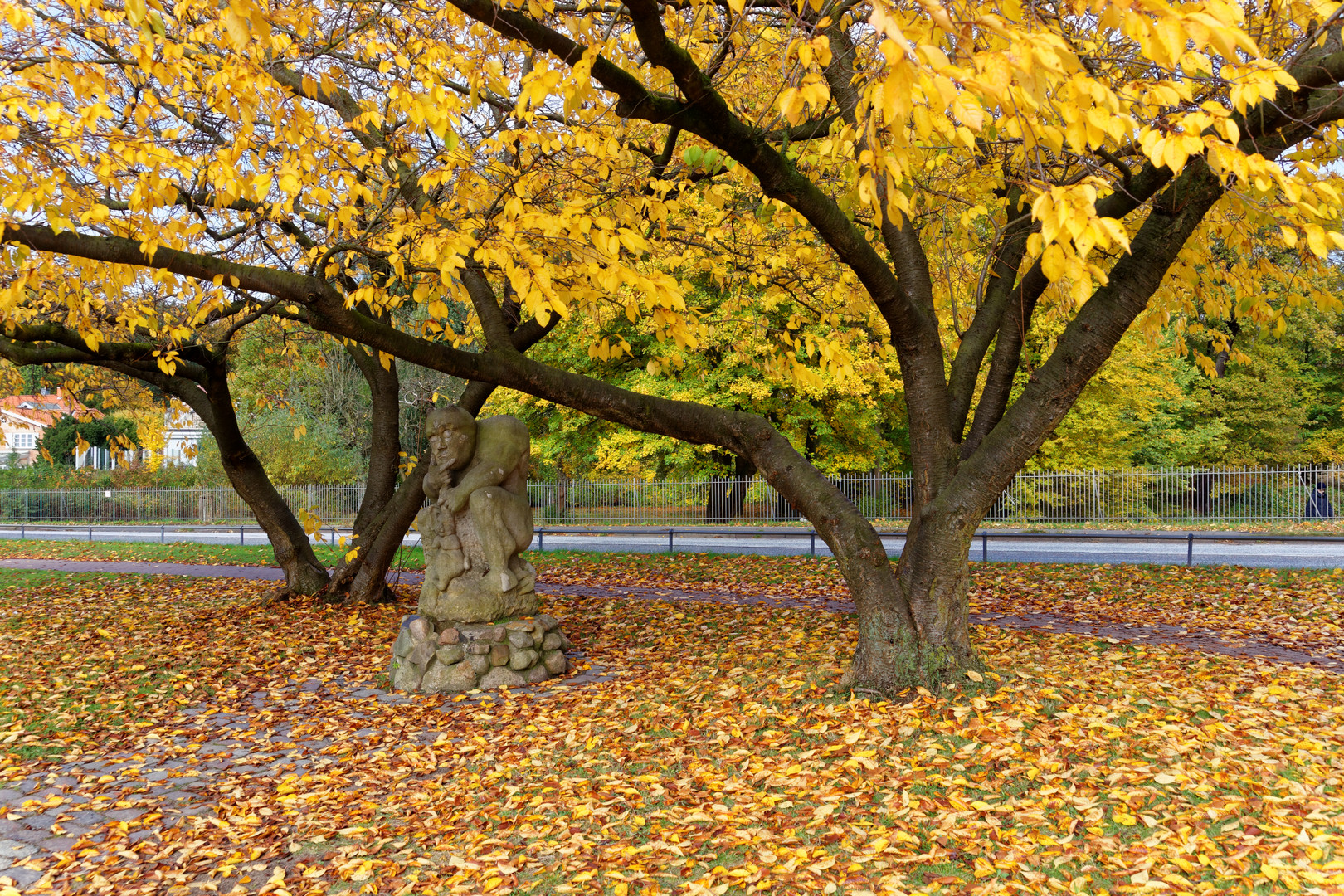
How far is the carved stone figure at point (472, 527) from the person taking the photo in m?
7.62

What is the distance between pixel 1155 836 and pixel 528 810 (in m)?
3.27

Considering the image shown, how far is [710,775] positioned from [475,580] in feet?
11.2

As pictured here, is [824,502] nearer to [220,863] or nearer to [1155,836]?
[1155,836]

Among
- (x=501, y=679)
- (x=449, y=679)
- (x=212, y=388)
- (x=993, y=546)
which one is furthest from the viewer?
(x=993, y=546)

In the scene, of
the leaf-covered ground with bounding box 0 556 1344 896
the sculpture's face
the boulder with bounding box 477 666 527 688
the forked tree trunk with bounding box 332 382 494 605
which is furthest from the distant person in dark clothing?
the sculpture's face

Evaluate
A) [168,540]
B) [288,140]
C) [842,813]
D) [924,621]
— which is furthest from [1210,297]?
[168,540]

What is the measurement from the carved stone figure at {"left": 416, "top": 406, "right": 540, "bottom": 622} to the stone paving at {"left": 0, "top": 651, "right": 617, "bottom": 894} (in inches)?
33.3

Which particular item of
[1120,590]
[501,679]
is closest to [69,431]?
[501,679]

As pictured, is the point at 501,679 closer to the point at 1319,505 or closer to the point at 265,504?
the point at 265,504

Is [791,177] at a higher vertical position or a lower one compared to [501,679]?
higher

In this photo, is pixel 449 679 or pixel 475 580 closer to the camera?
pixel 449 679

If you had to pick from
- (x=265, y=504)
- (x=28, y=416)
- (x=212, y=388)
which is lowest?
(x=265, y=504)

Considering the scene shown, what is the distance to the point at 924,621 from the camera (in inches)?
241

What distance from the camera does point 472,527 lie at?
775 cm
